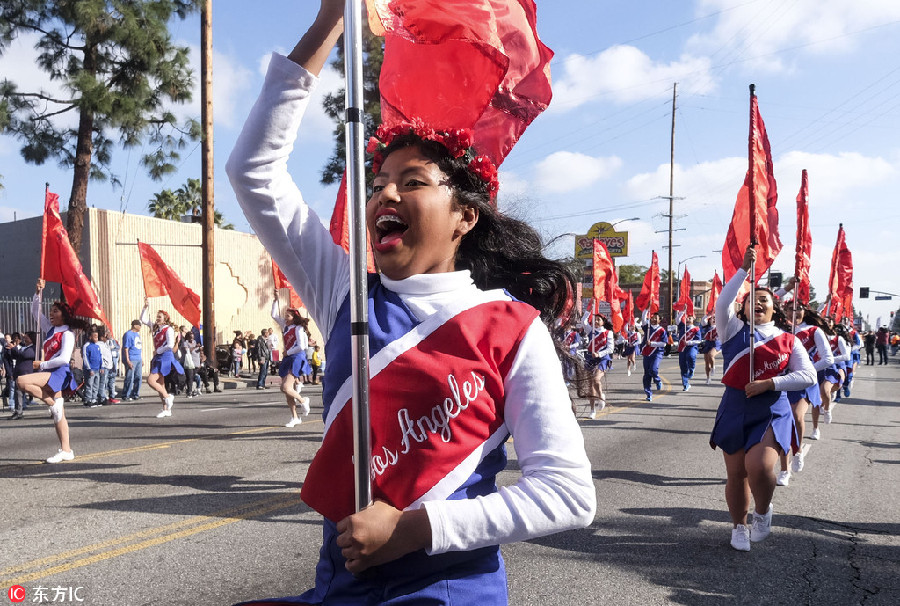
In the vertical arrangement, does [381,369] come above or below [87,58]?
below

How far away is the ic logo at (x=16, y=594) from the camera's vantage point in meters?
3.96

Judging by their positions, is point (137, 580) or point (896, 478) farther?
point (896, 478)

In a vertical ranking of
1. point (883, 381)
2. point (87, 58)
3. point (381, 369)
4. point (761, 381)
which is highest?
point (87, 58)

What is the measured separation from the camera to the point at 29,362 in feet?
46.8

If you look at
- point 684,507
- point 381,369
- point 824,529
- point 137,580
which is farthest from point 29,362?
point 381,369

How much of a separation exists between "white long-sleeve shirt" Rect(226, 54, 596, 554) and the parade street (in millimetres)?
2860

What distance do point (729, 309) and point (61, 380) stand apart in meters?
7.41

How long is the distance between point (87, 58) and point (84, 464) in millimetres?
14178

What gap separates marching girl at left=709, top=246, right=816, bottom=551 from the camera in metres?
5.24

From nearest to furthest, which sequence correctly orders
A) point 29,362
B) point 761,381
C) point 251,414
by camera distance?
1. point 761,381
2. point 251,414
3. point 29,362

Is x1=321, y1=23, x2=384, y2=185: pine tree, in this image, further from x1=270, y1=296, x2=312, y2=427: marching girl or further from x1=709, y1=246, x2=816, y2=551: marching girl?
x1=709, y1=246, x2=816, y2=551: marching girl

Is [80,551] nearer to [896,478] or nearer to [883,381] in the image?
[896,478]

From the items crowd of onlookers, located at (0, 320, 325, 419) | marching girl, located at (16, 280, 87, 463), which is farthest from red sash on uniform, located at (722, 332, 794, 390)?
crowd of onlookers, located at (0, 320, 325, 419)

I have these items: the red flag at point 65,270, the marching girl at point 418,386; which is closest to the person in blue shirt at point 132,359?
the red flag at point 65,270
